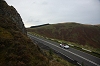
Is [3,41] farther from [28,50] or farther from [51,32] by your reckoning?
[51,32]

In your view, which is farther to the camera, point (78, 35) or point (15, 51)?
point (78, 35)

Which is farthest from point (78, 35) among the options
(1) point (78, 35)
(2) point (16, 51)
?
(2) point (16, 51)

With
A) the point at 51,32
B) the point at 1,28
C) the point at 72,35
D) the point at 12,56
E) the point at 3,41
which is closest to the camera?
the point at 12,56

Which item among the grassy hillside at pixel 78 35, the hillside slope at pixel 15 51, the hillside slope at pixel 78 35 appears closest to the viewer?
the hillside slope at pixel 15 51

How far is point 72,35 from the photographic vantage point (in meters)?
98.7

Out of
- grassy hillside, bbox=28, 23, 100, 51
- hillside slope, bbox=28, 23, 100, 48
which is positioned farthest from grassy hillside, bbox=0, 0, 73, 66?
hillside slope, bbox=28, 23, 100, 48

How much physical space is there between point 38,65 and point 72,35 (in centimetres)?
8732

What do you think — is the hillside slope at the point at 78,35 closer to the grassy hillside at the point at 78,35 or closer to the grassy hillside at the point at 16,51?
the grassy hillside at the point at 78,35

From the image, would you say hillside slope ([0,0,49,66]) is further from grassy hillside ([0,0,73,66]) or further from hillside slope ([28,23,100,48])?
hillside slope ([28,23,100,48])

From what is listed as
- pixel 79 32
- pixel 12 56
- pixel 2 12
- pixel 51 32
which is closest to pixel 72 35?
pixel 79 32

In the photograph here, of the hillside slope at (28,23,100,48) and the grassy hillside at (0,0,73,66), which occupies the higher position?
the grassy hillside at (0,0,73,66)

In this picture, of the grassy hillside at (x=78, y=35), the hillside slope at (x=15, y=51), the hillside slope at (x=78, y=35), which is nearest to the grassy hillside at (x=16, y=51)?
the hillside slope at (x=15, y=51)

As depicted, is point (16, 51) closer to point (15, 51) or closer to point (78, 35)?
point (15, 51)

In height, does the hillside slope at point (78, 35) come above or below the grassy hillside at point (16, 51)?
below
